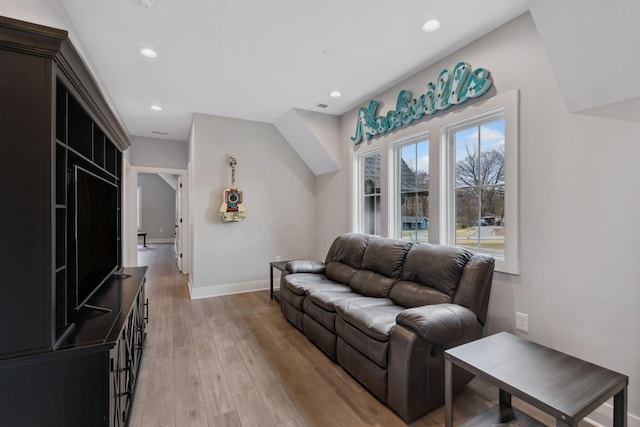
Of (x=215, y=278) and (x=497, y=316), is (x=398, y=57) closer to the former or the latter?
(x=497, y=316)

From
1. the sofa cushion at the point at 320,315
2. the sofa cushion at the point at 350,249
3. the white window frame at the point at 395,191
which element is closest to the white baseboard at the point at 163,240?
the sofa cushion at the point at 350,249

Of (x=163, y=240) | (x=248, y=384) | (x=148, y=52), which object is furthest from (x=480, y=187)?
(x=163, y=240)

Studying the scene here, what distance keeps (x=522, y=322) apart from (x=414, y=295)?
30.2 inches

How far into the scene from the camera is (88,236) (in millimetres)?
1958

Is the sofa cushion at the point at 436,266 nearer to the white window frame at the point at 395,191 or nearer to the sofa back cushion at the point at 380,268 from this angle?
the sofa back cushion at the point at 380,268

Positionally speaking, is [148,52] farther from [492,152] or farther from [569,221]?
[569,221]

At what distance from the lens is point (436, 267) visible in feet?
7.81

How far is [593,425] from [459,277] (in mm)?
1100

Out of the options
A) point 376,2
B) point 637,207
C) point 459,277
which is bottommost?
point 459,277

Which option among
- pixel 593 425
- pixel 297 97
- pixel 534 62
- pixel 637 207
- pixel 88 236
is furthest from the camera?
pixel 297 97

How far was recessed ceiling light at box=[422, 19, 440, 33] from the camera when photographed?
224 centimetres

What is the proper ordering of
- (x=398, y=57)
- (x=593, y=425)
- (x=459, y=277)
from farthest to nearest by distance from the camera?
(x=398, y=57) → (x=459, y=277) → (x=593, y=425)

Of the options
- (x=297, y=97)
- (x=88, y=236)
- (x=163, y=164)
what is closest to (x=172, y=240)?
(x=163, y=164)

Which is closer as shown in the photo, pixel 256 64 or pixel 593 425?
pixel 593 425
